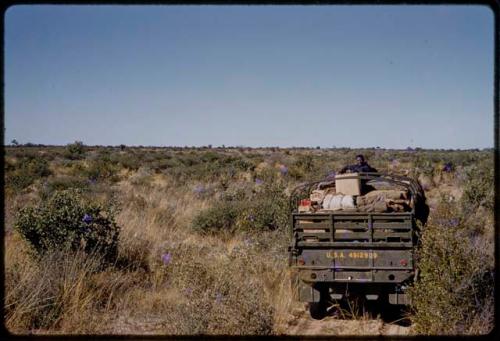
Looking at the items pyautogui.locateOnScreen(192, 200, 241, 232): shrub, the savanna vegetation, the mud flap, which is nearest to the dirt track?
the savanna vegetation

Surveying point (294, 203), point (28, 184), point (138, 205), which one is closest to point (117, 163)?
point (28, 184)

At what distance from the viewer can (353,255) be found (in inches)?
256

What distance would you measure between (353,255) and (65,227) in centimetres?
426

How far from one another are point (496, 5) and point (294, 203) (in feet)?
16.2

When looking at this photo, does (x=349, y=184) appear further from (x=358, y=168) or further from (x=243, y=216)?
(x=243, y=216)

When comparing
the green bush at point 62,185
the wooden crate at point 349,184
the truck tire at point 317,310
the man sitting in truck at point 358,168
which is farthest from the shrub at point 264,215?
the green bush at point 62,185

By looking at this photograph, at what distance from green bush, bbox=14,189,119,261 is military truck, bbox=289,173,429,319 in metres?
3.14

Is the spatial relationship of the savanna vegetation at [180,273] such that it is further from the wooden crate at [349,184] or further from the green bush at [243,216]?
the wooden crate at [349,184]

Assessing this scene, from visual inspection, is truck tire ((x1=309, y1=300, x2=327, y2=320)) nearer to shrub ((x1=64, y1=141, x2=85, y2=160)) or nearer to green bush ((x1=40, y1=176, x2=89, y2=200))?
green bush ((x1=40, y1=176, x2=89, y2=200))

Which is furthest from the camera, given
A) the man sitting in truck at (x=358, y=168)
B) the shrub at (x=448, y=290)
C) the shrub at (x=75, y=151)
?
the shrub at (x=75, y=151)

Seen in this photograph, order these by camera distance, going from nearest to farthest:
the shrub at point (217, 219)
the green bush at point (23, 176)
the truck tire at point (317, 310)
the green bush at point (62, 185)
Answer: the truck tire at point (317, 310) → the shrub at point (217, 219) → the green bush at point (62, 185) → the green bush at point (23, 176)

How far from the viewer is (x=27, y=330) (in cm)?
587

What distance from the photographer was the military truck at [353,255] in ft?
20.9

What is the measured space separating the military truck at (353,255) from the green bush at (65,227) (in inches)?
124
